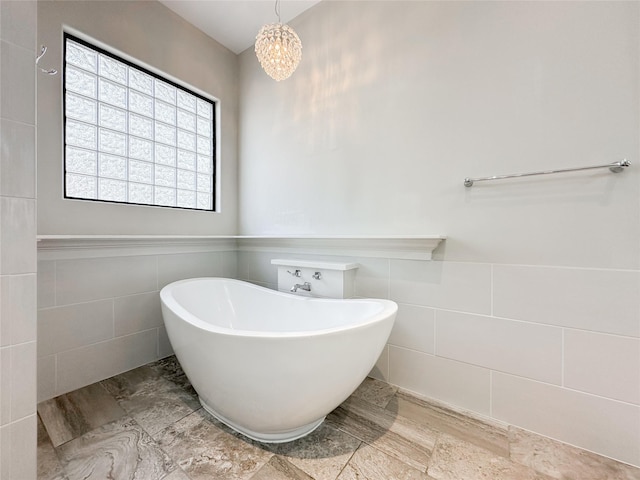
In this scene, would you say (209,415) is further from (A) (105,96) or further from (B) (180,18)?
(B) (180,18)

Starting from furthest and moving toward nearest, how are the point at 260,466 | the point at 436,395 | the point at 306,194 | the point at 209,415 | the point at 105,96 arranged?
the point at 306,194 → the point at 105,96 → the point at 436,395 → the point at 209,415 → the point at 260,466

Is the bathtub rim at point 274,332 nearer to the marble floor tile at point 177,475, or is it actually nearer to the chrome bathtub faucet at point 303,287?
the chrome bathtub faucet at point 303,287

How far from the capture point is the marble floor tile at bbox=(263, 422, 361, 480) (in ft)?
3.20

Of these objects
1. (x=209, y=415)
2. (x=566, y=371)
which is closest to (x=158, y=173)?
(x=209, y=415)

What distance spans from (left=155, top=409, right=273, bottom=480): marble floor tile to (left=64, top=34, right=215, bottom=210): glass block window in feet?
4.69

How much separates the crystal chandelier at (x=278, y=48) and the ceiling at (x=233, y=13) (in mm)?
677

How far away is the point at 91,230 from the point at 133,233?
22 cm

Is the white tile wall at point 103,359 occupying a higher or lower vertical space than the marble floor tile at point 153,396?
higher

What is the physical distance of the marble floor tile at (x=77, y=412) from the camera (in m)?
1.16

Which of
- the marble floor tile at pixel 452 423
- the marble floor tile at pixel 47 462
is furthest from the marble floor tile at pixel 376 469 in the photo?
the marble floor tile at pixel 47 462

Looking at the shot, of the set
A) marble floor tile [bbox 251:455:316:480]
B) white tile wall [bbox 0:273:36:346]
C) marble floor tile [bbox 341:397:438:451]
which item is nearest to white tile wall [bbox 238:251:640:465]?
marble floor tile [bbox 341:397:438:451]

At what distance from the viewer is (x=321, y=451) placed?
1.05m

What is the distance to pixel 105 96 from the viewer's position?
167cm

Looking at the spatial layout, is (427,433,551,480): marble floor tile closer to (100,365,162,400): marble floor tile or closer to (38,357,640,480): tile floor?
(38,357,640,480): tile floor
